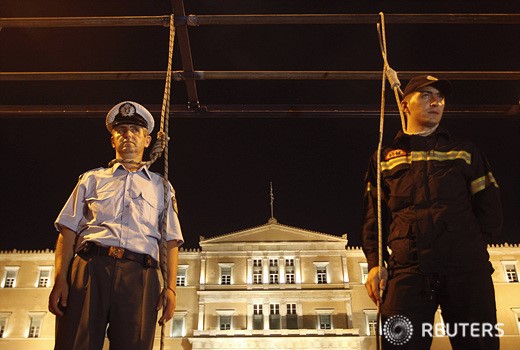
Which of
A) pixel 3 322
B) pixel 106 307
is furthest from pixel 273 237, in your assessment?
pixel 106 307

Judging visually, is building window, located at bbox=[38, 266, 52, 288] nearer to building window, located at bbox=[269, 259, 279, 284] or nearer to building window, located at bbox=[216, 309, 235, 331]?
building window, located at bbox=[216, 309, 235, 331]

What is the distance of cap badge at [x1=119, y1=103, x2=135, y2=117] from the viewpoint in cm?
343

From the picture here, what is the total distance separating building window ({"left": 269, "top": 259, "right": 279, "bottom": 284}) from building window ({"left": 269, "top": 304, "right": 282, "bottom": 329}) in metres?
1.84

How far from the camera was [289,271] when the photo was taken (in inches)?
1320

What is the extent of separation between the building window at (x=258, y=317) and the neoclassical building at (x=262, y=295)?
6cm

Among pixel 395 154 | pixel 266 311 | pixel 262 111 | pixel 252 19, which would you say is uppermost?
pixel 266 311

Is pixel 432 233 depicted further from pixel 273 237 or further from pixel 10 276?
pixel 10 276

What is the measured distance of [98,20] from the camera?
13.1 feet

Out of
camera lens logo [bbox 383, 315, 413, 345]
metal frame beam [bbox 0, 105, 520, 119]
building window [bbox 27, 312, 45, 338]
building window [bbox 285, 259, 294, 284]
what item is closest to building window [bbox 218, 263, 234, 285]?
building window [bbox 285, 259, 294, 284]

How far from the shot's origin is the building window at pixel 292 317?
31178 mm

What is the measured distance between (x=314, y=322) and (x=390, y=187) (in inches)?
1179

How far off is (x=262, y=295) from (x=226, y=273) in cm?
299

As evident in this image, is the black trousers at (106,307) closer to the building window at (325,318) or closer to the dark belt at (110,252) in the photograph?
the dark belt at (110,252)

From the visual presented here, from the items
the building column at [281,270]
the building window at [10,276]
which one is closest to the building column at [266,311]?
the building column at [281,270]
